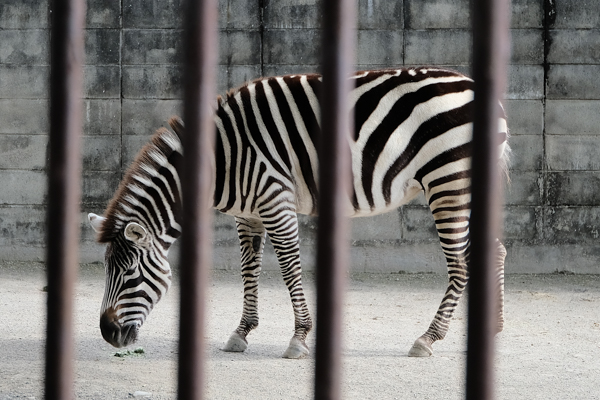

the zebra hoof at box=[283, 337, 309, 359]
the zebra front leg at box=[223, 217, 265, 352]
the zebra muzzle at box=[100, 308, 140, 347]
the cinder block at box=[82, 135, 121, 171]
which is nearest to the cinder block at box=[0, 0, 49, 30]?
the cinder block at box=[82, 135, 121, 171]

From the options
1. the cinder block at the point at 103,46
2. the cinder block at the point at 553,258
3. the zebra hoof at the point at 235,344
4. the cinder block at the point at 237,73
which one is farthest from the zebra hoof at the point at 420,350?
the cinder block at the point at 103,46

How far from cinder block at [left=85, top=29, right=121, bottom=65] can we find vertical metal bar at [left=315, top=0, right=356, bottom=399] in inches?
224

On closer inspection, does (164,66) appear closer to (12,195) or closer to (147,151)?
(12,195)

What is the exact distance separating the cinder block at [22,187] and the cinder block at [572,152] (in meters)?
4.45

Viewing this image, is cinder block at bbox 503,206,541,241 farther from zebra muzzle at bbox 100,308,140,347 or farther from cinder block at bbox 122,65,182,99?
zebra muzzle at bbox 100,308,140,347

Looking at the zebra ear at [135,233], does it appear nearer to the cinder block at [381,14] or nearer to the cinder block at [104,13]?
the cinder block at [104,13]

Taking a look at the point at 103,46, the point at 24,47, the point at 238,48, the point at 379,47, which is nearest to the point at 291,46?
the point at 238,48

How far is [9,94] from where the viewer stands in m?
6.18

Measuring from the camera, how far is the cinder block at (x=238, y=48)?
6.08m

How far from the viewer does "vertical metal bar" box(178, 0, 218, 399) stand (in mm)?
778

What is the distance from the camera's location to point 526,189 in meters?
5.94

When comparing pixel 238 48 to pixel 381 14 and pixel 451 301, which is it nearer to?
pixel 381 14

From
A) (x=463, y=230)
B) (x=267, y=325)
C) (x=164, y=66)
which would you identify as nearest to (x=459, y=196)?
(x=463, y=230)

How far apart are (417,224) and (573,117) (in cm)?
161
